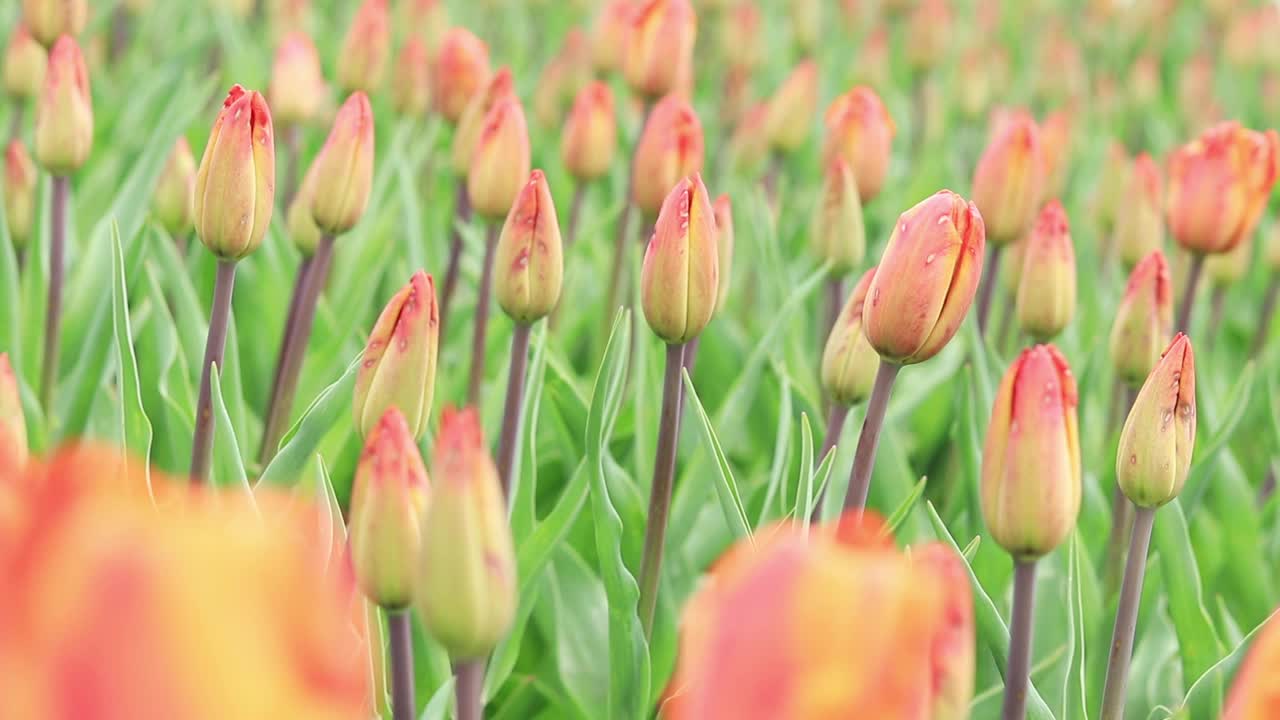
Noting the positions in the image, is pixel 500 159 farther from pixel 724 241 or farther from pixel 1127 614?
pixel 1127 614

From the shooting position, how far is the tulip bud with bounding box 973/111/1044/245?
51.4 inches

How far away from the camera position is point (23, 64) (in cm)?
155

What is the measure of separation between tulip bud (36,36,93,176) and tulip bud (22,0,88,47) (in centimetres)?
28

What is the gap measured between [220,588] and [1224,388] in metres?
1.48

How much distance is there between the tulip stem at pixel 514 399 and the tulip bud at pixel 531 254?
0.07 feet

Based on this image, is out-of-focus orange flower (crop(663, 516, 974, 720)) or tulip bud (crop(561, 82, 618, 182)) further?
tulip bud (crop(561, 82, 618, 182))

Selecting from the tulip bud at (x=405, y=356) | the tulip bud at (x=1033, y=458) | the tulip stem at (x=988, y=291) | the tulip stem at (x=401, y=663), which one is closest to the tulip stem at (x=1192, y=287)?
the tulip stem at (x=988, y=291)

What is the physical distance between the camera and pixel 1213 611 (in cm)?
125

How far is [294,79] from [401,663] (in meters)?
1.00

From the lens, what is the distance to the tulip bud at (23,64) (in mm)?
1540

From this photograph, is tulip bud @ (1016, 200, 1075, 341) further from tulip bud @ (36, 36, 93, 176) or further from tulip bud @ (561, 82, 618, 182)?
tulip bud @ (36, 36, 93, 176)

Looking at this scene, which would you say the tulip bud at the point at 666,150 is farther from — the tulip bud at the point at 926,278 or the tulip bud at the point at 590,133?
the tulip bud at the point at 926,278

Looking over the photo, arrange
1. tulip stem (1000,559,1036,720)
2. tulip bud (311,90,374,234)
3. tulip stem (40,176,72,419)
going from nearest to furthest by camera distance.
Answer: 1. tulip stem (1000,559,1036,720)
2. tulip bud (311,90,374,234)
3. tulip stem (40,176,72,419)

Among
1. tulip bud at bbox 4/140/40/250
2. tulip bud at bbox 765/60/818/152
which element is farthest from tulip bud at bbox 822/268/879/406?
tulip bud at bbox 4/140/40/250
